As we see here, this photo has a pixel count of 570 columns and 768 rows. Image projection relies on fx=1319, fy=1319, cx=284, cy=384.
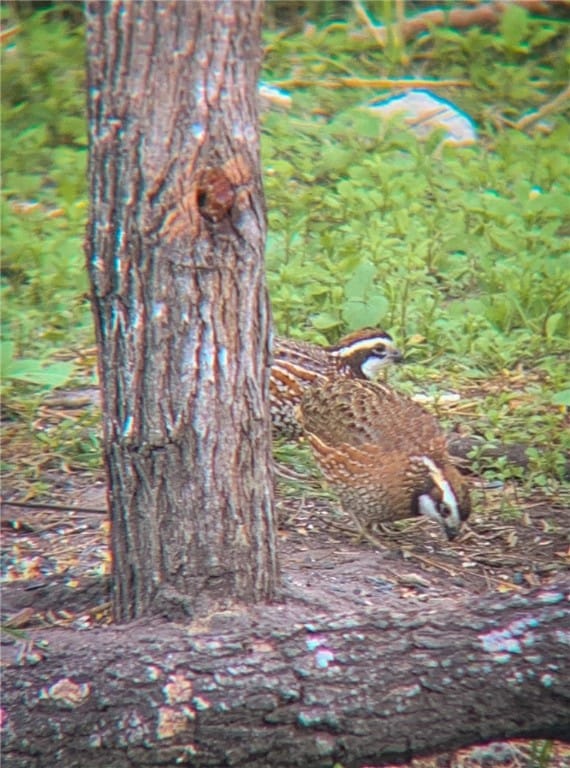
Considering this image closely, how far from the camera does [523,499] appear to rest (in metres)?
5.64

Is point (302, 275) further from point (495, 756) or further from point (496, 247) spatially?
point (495, 756)

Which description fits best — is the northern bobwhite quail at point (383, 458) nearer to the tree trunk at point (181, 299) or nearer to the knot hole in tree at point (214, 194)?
the tree trunk at point (181, 299)

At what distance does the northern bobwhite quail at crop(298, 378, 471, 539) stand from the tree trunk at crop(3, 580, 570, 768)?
56.3 inches

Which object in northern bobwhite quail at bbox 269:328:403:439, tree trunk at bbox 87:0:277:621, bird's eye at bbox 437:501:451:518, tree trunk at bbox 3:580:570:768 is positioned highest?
tree trunk at bbox 87:0:277:621

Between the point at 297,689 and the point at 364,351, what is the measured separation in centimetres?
280

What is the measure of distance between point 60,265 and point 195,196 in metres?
4.14

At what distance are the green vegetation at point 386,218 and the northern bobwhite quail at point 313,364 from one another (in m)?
0.46

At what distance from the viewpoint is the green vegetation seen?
6.69m

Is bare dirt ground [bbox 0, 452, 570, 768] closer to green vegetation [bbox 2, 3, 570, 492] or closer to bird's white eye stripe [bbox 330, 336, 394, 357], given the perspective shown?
green vegetation [bbox 2, 3, 570, 492]

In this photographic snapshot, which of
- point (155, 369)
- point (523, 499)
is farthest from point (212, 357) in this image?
point (523, 499)

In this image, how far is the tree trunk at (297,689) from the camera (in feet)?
11.8

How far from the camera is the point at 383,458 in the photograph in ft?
17.7

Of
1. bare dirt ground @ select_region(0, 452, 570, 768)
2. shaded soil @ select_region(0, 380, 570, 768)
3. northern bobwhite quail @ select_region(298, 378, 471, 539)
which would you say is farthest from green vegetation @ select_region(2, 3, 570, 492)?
northern bobwhite quail @ select_region(298, 378, 471, 539)

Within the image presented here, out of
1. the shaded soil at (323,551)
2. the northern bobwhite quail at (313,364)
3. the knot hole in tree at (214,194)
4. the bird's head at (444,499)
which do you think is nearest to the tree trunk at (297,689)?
the shaded soil at (323,551)
